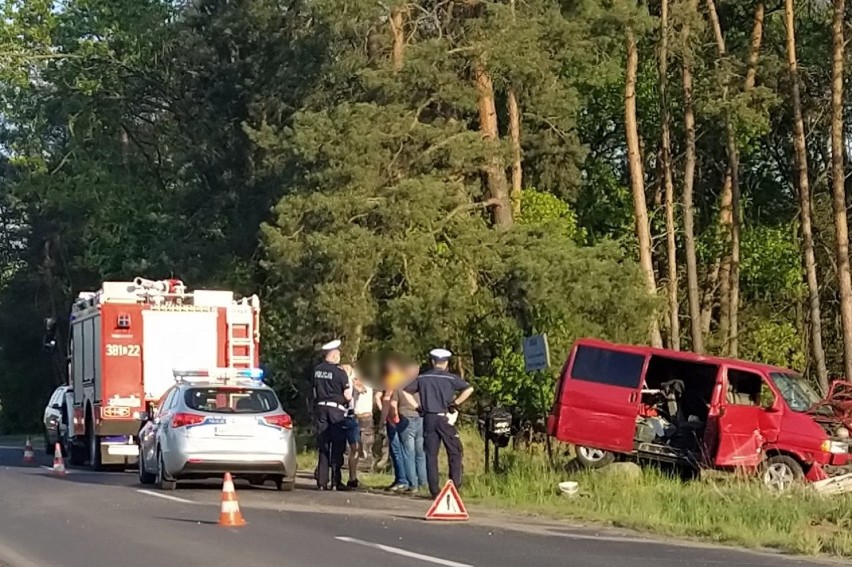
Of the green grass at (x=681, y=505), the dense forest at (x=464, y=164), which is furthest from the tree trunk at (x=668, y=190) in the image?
the green grass at (x=681, y=505)

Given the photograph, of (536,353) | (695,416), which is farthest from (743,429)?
(536,353)

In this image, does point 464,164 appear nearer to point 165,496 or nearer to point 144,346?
point 144,346

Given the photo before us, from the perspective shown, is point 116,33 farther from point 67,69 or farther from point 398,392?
point 398,392

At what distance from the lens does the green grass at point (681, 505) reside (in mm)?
16219

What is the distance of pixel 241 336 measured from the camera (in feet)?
95.3

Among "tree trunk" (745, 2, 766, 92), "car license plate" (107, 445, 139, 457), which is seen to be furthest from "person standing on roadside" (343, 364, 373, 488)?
"tree trunk" (745, 2, 766, 92)

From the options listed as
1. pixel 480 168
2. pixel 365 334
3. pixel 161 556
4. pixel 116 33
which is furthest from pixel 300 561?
pixel 116 33

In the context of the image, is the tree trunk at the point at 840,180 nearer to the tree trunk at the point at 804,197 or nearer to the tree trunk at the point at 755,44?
the tree trunk at the point at 804,197

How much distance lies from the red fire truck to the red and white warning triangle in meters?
11.4

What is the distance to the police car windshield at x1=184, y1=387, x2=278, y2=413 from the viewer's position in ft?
71.2

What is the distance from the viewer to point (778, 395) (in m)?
23.9

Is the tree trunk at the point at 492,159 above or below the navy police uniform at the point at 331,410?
above

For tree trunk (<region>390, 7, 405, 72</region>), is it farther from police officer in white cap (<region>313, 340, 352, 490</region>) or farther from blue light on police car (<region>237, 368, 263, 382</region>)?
police officer in white cap (<region>313, 340, 352, 490</region>)

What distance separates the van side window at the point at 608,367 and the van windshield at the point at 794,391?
6.88 ft
